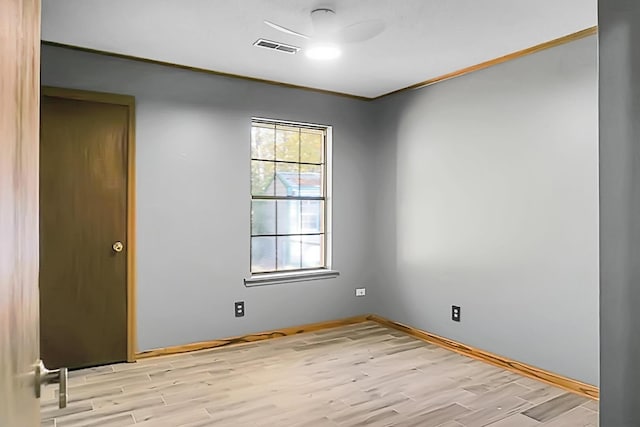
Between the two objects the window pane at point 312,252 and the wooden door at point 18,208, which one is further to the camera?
the window pane at point 312,252

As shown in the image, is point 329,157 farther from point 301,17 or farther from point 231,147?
point 301,17

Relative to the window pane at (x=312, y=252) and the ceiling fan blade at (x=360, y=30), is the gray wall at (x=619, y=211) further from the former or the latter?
the window pane at (x=312, y=252)

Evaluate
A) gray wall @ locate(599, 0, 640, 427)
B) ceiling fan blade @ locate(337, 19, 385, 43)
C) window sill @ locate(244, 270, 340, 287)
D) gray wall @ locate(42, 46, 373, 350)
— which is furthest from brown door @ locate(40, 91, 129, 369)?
gray wall @ locate(599, 0, 640, 427)

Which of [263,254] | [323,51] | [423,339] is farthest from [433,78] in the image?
[423,339]

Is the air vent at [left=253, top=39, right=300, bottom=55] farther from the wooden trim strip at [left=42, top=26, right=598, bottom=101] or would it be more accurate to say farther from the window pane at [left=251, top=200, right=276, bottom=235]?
the window pane at [left=251, top=200, right=276, bottom=235]

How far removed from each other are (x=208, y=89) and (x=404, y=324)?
2.91 meters

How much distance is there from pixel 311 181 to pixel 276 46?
1654mm

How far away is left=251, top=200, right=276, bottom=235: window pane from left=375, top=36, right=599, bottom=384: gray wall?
1220 millimetres

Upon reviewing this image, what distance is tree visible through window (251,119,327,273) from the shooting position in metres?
4.27

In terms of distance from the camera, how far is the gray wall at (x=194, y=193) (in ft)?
11.8

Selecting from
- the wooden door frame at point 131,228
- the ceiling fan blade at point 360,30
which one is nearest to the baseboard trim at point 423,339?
the wooden door frame at point 131,228

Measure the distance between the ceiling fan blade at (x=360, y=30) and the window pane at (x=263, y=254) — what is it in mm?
2157

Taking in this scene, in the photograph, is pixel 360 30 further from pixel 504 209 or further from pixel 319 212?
pixel 319 212

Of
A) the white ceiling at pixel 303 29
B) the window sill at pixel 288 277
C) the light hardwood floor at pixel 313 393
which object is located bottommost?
the light hardwood floor at pixel 313 393
